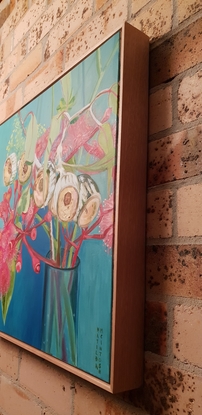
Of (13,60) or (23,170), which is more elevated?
(13,60)

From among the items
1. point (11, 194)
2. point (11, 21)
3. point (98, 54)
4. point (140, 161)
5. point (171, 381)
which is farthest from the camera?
point (11, 21)

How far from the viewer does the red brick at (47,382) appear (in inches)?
36.8

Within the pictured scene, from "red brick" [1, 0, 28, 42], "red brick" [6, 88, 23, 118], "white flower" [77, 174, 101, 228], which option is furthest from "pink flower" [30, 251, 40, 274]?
"red brick" [1, 0, 28, 42]

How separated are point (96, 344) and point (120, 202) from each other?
1.01 ft

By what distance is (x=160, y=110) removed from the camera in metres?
0.80

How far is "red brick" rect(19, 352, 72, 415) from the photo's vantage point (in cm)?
94

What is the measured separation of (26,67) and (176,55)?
82 cm

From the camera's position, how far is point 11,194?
1241 mm

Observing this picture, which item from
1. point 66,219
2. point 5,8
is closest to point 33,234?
point 66,219

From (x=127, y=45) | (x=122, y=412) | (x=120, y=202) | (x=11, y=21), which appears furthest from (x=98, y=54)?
(x=11, y=21)

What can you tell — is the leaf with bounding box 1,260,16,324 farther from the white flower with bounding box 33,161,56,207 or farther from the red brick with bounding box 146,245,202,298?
the red brick with bounding box 146,245,202,298

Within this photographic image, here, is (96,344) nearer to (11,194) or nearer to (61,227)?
(61,227)

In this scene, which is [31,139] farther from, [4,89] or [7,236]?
[4,89]

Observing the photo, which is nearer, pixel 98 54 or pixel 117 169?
pixel 117 169
